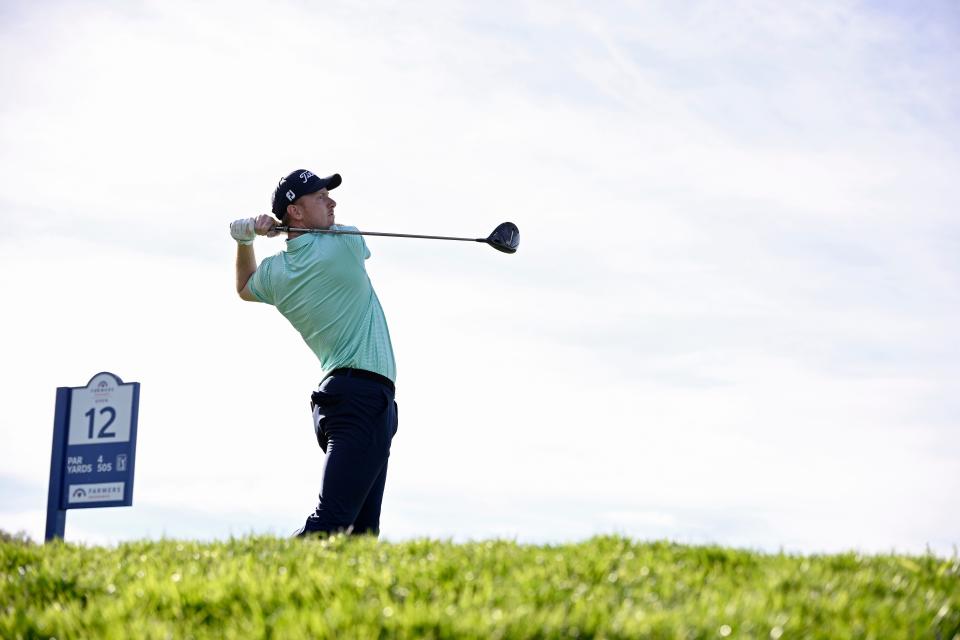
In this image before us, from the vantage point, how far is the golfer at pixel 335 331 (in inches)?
285

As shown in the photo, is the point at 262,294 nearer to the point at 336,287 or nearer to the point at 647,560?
the point at 336,287

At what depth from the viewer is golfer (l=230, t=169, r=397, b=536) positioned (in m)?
7.25

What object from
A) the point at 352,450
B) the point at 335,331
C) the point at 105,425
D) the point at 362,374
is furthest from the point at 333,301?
the point at 105,425

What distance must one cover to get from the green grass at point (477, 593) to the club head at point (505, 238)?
2943mm

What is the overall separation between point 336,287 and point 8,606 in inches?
111

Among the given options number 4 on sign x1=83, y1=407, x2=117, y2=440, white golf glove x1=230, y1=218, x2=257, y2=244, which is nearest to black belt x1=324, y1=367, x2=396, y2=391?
white golf glove x1=230, y1=218, x2=257, y2=244

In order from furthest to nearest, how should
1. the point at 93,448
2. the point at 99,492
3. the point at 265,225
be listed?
the point at 93,448
the point at 99,492
the point at 265,225

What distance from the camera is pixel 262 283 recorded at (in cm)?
813

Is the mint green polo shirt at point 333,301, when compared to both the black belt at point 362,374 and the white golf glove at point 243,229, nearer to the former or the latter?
the black belt at point 362,374

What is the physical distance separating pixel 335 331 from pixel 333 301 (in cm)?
22

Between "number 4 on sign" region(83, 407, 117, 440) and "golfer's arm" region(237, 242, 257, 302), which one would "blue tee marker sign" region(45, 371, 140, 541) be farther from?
"golfer's arm" region(237, 242, 257, 302)

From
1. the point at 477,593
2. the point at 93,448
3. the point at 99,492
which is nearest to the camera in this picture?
the point at 477,593

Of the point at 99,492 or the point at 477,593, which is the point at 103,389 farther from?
the point at 477,593

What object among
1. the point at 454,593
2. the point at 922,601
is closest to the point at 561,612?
the point at 454,593
